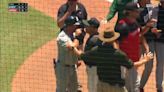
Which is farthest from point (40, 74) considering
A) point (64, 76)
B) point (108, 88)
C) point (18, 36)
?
point (108, 88)

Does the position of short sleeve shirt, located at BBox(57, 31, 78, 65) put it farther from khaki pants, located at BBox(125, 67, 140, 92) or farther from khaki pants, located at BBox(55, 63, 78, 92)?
khaki pants, located at BBox(125, 67, 140, 92)

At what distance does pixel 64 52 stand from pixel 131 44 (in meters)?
1.03

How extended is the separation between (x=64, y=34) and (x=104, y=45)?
992 millimetres

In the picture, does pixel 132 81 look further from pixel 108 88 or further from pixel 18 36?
pixel 18 36

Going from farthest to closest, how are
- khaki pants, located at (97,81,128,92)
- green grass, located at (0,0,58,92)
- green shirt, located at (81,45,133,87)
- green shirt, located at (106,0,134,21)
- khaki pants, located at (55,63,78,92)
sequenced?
green grass, located at (0,0,58,92) < green shirt, located at (106,0,134,21) < khaki pants, located at (55,63,78,92) < khaki pants, located at (97,81,128,92) < green shirt, located at (81,45,133,87)

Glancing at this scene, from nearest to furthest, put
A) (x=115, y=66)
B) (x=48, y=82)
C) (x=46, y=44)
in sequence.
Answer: (x=115, y=66), (x=48, y=82), (x=46, y=44)

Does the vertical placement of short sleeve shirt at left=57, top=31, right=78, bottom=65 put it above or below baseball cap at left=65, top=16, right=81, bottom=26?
below

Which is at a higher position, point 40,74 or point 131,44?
point 131,44

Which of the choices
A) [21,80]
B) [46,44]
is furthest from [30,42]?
[21,80]

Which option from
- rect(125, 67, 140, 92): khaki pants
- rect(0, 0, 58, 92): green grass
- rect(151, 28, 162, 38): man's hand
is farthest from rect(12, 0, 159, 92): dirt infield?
rect(125, 67, 140, 92): khaki pants

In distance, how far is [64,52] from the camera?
25.0ft

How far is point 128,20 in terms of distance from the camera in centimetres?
725

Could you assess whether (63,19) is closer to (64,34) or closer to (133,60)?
(64,34)

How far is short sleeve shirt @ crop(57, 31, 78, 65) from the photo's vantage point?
746 cm
